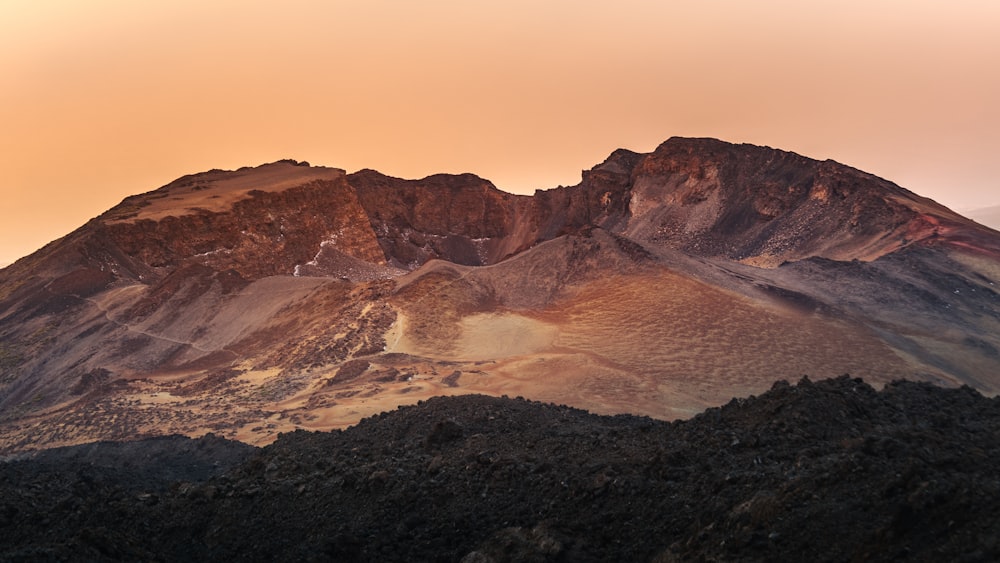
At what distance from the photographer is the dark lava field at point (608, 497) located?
24.2 ft

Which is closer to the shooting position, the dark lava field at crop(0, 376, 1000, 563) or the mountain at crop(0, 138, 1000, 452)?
the dark lava field at crop(0, 376, 1000, 563)

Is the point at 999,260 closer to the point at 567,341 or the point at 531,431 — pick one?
the point at 567,341

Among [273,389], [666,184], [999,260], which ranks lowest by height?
[273,389]

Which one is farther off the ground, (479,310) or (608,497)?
(479,310)

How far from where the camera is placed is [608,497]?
9.54 m

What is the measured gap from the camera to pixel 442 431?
14.2 metres

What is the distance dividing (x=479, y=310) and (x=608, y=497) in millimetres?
31197

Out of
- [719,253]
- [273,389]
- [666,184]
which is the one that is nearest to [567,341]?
[273,389]

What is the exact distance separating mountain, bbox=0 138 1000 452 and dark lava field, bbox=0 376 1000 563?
13210mm

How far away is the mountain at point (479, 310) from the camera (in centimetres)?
3028

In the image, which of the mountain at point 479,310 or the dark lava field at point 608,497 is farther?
the mountain at point 479,310

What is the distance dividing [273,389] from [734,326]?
19.8 meters

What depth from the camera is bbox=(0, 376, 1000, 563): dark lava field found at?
7379mm

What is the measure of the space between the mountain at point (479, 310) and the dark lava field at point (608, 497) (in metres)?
13.2
